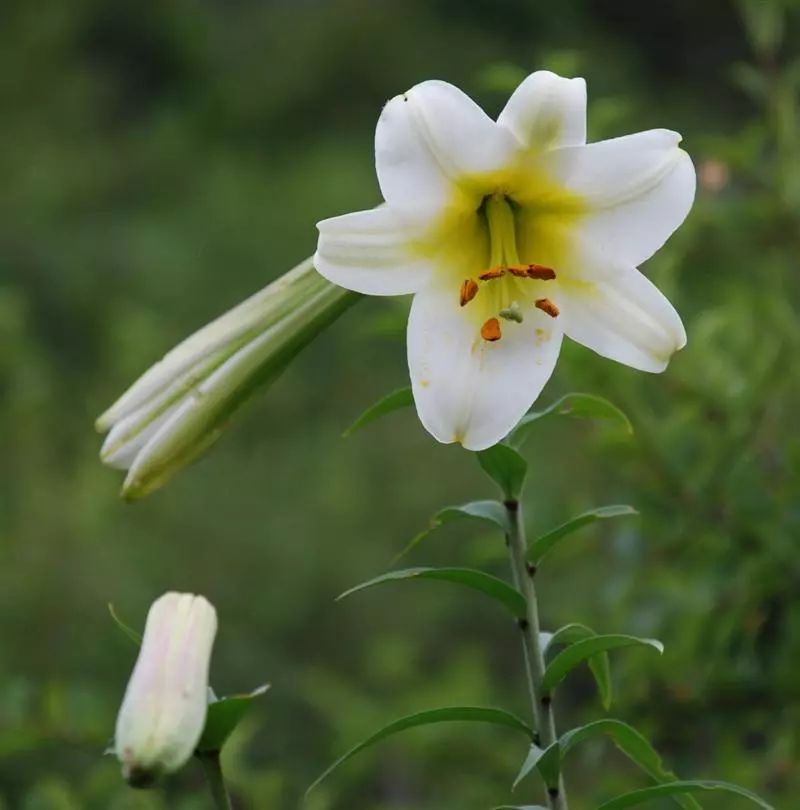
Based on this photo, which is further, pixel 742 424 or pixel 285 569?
pixel 285 569

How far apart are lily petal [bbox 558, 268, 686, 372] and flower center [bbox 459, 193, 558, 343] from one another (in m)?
0.01

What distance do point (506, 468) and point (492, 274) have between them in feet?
0.36

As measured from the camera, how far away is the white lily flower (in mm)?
691

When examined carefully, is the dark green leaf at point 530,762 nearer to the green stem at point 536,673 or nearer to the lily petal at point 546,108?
the green stem at point 536,673

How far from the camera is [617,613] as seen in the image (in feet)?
4.01

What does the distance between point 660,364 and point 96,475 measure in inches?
57.5

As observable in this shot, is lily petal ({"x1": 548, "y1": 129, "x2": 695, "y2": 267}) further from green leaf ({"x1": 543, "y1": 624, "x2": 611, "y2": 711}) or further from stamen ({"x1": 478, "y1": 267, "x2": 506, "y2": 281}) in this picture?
green leaf ({"x1": 543, "y1": 624, "x2": 611, "y2": 711})

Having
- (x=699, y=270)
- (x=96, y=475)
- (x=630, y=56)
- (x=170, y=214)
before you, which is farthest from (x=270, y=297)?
(x=630, y=56)

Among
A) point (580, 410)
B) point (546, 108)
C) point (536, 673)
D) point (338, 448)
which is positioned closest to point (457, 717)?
point (536, 673)

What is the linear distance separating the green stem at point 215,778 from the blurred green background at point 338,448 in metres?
0.29

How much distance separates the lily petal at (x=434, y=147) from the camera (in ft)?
2.24

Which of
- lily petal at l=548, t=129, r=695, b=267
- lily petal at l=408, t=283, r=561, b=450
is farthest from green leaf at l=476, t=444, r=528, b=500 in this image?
lily petal at l=548, t=129, r=695, b=267

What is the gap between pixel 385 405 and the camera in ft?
2.29

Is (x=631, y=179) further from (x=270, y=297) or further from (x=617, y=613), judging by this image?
(x=617, y=613)
